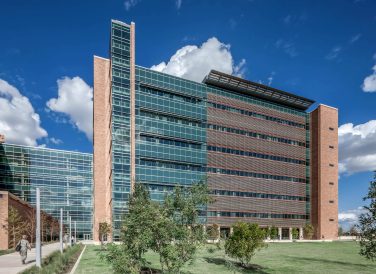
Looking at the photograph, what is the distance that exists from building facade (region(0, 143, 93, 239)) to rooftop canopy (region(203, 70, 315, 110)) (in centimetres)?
4453

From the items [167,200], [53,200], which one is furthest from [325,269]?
[53,200]

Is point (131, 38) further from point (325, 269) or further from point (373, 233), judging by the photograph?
point (373, 233)

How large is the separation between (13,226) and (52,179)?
48534 millimetres

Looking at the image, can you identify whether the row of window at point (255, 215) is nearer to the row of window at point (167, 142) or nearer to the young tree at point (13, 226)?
the row of window at point (167, 142)

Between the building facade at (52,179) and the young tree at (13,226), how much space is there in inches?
1464

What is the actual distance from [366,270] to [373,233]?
12456 millimetres

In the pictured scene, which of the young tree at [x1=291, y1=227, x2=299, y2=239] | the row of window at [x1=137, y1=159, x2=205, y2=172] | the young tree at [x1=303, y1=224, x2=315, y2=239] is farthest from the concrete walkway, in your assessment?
the young tree at [x1=303, y1=224, x2=315, y2=239]

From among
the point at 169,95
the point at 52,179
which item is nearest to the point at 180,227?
the point at 169,95

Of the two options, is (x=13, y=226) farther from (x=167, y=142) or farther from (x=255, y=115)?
(x=255, y=115)

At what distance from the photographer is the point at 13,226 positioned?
133ft

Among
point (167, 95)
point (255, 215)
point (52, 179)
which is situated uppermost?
point (167, 95)

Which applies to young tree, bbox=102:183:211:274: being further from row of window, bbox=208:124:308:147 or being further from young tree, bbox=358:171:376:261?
row of window, bbox=208:124:308:147

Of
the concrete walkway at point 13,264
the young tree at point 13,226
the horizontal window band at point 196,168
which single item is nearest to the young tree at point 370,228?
the concrete walkway at point 13,264

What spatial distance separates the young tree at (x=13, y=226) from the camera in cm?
4016
